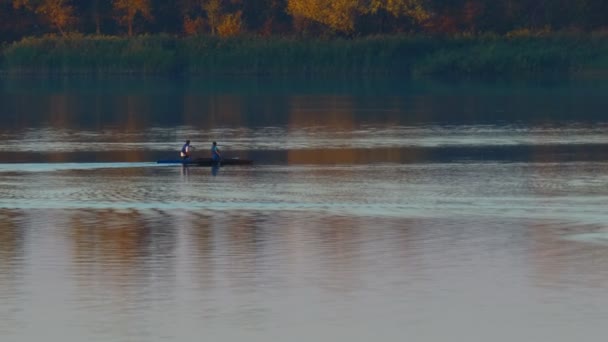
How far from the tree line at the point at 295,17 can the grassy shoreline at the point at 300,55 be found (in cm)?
448

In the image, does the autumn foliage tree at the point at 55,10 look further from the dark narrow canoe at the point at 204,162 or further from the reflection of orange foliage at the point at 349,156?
the dark narrow canoe at the point at 204,162

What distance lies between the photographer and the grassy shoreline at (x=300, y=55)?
3201 inches

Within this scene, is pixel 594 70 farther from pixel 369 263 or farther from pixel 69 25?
pixel 369 263

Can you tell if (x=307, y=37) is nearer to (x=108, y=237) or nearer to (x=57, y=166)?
(x=57, y=166)

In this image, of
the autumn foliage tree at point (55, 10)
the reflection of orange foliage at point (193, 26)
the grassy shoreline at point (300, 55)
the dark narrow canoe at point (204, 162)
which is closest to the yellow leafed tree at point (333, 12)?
the grassy shoreline at point (300, 55)

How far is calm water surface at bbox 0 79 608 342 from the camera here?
18.0 metres

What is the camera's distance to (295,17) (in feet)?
296

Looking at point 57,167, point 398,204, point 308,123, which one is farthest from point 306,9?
point 398,204

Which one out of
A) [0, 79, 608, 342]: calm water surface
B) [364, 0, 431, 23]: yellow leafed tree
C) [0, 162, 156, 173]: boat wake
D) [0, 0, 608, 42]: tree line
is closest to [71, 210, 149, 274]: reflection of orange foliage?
[0, 79, 608, 342]: calm water surface

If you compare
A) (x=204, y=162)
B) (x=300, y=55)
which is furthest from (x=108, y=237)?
(x=300, y=55)

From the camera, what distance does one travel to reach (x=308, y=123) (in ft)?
165

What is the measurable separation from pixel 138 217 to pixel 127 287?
6.56 metres

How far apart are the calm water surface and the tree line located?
4061 cm

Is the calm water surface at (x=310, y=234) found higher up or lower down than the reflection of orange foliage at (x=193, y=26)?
lower down
